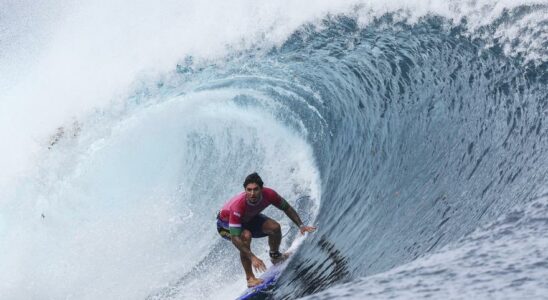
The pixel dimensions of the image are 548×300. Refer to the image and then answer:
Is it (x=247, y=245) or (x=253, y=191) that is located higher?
(x=253, y=191)

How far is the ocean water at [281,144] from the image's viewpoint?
21.5ft

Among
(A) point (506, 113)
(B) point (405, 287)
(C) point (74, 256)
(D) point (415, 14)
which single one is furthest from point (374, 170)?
(B) point (405, 287)

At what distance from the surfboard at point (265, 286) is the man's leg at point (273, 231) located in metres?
0.21

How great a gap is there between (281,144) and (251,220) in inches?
130

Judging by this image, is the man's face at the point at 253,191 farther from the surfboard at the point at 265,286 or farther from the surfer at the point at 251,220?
the surfboard at the point at 265,286

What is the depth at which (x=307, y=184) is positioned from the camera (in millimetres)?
9461

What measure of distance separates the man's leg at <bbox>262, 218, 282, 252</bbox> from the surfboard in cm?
21

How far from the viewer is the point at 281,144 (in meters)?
10.5

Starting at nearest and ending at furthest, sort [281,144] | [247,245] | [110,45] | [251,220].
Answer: [247,245], [251,220], [281,144], [110,45]

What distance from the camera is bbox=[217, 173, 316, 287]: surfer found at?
6.82m

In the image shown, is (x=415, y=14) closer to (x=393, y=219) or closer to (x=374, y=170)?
(x=374, y=170)

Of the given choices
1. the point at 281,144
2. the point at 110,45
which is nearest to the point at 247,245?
the point at 281,144

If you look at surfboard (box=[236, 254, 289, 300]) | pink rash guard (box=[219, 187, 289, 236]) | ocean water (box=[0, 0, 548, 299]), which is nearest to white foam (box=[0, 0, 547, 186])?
ocean water (box=[0, 0, 548, 299])

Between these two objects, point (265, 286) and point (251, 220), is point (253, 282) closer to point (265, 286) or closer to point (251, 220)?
point (265, 286)
